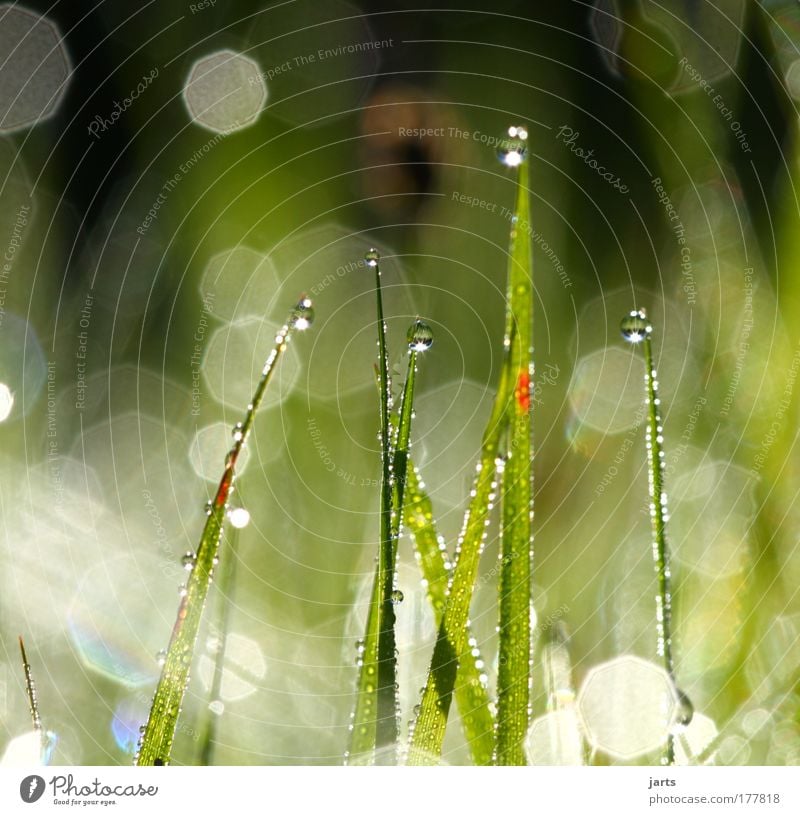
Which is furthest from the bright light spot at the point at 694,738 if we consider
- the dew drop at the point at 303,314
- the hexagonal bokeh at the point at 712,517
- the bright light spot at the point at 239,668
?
the dew drop at the point at 303,314

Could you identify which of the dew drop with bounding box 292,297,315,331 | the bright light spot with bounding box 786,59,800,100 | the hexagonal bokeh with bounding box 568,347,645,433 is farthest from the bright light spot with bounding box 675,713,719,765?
the bright light spot with bounding box 786,59,800,100

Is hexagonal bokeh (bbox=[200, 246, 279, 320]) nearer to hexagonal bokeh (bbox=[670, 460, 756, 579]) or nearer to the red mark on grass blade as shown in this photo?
the red mark on grass blade

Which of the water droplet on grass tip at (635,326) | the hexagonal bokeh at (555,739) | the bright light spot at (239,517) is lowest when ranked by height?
the hexagonal bokeh at (555,739)

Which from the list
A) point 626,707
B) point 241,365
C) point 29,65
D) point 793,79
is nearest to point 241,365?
point 241,365

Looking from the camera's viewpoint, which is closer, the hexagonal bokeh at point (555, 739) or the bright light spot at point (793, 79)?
the hexagonal bokeh at point (555, 739)

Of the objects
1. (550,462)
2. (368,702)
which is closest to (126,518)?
(368,702)

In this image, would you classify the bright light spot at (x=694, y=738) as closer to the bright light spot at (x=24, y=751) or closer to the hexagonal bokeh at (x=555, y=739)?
the hexagonal bokeh at (x=555, y=739)

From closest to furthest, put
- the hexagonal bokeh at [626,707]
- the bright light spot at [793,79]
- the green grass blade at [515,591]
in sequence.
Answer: the green grass blade at [515,591] → the hexagonal bokeh at [626,707] → the bright light spot at [793,79]
